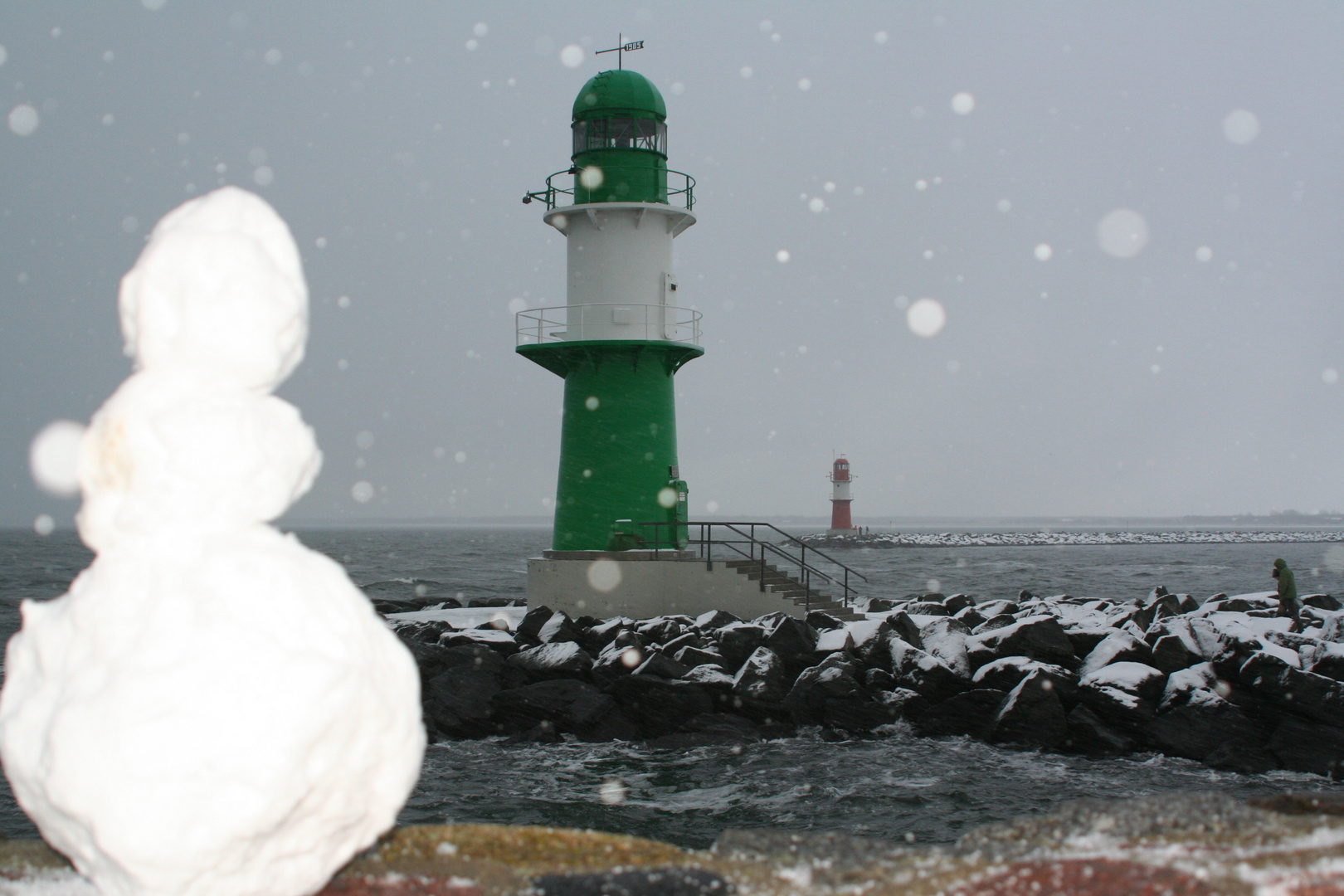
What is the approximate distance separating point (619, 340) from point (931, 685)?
7724 millimetres

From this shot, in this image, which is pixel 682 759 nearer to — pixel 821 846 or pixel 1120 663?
pixel 1120 663

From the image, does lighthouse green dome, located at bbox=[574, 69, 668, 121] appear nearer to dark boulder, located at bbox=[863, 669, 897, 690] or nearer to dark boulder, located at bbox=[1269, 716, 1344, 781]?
dark boulder, located at bbox=[863, 669, 897, 690]

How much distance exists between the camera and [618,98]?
693 inches

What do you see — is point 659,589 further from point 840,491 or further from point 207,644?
point 840,491

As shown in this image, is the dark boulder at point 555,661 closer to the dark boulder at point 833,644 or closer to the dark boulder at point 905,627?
the dark boulder at point 833,644

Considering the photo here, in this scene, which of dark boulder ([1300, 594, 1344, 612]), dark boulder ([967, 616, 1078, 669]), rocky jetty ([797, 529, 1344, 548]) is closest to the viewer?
dark boulder ([967, 616, 1078, 669])

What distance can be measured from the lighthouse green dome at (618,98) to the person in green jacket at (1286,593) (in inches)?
502

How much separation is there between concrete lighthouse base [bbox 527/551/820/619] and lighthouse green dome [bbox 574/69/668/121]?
25.2 feet

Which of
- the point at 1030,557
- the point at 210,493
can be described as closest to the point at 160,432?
the point at 210,493

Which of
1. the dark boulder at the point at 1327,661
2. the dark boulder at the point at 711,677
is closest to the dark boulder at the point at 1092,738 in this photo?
the dark boulder at the point at 1327,661

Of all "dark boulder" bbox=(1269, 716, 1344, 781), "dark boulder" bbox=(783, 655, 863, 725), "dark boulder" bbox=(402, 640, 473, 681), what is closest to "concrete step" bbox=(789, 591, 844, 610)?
"dark boulder" bbox=(783, 655, 863, 725)

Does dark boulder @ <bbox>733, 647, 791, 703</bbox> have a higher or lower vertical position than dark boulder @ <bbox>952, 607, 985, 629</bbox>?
lower

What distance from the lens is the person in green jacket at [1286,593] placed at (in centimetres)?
1584

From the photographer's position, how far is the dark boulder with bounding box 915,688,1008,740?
38.2 feet
